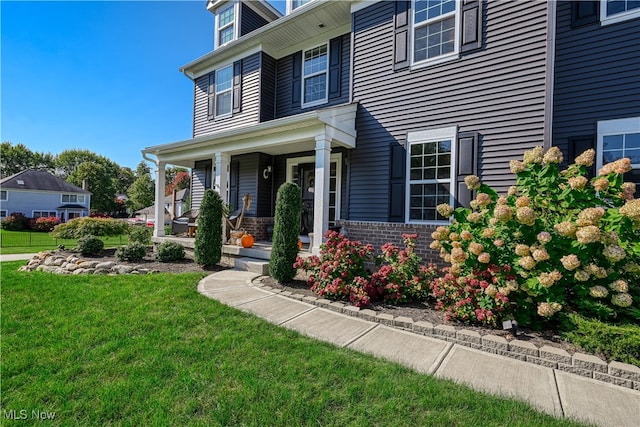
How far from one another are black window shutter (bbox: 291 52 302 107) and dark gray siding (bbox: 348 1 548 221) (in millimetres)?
2012

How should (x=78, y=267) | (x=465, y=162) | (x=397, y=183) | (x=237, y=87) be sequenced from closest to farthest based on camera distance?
1. (x=465, y=162)
2. (x=397, y=183)
3. (x=78, y=267)
4. (x=237, y=87)

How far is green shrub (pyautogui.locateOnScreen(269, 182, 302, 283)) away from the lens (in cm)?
488

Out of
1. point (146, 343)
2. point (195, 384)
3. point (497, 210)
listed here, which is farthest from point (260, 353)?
point (497, 210)

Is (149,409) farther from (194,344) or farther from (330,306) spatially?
(330,306)

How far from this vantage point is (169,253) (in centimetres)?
666

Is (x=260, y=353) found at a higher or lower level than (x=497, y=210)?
lower

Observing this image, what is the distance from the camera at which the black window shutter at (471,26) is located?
5.02 metres

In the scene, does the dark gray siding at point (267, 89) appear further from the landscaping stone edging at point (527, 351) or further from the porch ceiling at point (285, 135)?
the landscaping stone edging at point (527, 351)

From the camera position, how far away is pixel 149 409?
6.24ft

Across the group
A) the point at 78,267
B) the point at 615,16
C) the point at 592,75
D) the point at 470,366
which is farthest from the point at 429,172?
the point at 78,267

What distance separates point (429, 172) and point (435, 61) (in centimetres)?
211

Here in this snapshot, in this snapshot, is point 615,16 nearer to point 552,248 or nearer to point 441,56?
point 441,56

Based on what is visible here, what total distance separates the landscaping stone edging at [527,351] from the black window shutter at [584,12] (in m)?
5.68

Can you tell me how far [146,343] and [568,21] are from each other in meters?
8.14
